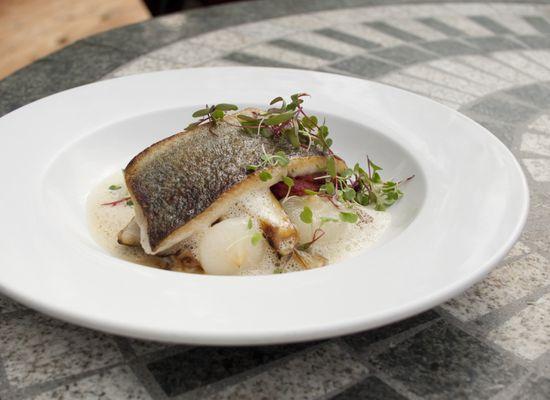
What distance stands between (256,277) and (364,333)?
0.26 m

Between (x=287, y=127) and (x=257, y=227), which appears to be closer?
(x=257, y=227)

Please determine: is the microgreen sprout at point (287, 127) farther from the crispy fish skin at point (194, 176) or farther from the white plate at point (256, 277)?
the white plate at point (256, 277)

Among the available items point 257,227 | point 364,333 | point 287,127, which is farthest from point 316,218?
point 364,333

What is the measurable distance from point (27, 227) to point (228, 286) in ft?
1.76

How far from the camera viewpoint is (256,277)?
125cm

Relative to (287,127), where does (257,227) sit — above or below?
below

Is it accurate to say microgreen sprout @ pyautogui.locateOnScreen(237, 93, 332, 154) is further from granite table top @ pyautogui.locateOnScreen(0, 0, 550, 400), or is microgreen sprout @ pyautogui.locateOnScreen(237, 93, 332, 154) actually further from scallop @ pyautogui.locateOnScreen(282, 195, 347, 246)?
granite table top @ pyautogui.locateOnScreen(0, 0, 550, 400)

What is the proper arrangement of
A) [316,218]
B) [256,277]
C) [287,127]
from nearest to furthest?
[256,277] → [316,218] → [287,127]

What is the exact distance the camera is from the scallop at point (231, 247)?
1.51m

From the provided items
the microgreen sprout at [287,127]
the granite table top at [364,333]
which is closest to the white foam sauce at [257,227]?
the microgreen sprout at [287,127]

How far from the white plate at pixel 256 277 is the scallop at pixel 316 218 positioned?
137 millimetres

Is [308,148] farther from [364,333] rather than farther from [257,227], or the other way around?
[364,333]

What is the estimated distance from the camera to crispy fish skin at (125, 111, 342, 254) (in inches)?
61.3

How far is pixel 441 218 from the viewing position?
1486 mm
